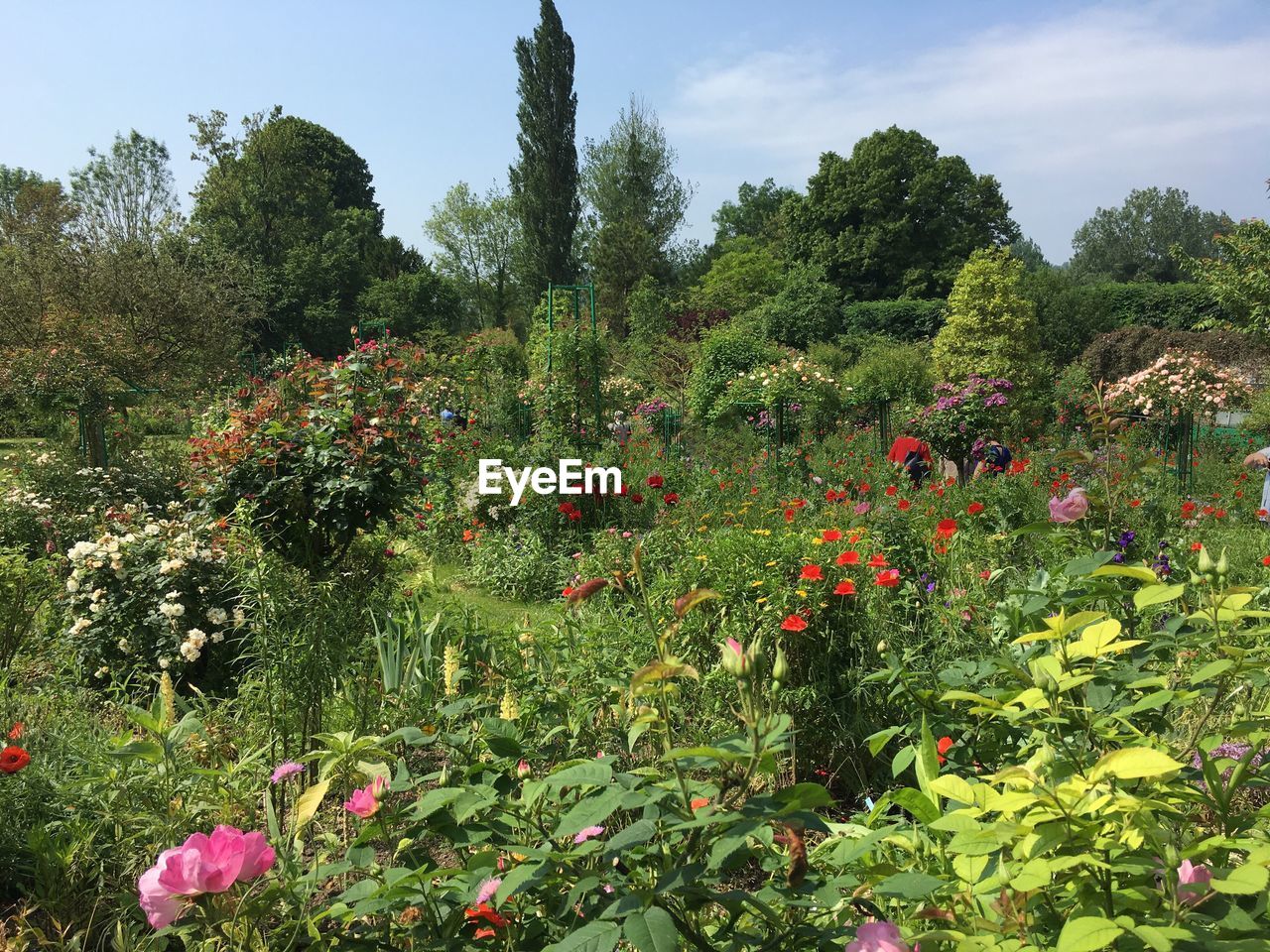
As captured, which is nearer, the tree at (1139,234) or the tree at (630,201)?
the tree at (630,201)

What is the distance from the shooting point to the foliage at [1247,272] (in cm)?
1069

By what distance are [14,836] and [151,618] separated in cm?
165

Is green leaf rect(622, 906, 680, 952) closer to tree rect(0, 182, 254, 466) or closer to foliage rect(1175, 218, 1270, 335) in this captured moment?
tree rect(0, 182, 254, 466)

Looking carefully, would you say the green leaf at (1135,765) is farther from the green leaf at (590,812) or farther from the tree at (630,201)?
the tree at (630,201)

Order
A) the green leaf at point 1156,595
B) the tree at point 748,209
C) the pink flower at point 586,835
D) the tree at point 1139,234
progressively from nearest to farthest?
1. the green leaf at point 1156,595
2. the pink flower at point 586,835
3. the tree at point 748,209
4. the tree at point 1139,234

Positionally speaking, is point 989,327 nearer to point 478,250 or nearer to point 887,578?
point 887,578

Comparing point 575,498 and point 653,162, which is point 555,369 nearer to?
point 575,498

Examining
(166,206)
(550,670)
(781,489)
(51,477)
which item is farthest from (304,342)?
(550,670)

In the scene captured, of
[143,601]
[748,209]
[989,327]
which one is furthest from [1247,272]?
[748,209]

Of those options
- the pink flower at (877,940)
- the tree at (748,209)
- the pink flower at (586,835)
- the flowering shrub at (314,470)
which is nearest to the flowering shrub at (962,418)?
the flowering shrub at (314,470)

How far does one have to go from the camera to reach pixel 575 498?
22.0ft

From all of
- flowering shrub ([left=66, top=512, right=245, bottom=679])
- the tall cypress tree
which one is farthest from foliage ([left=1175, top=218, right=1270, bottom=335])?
the tall cypress tree

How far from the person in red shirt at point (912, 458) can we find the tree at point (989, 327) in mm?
7063

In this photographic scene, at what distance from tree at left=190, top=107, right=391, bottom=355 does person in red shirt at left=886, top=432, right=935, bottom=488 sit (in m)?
18.1
